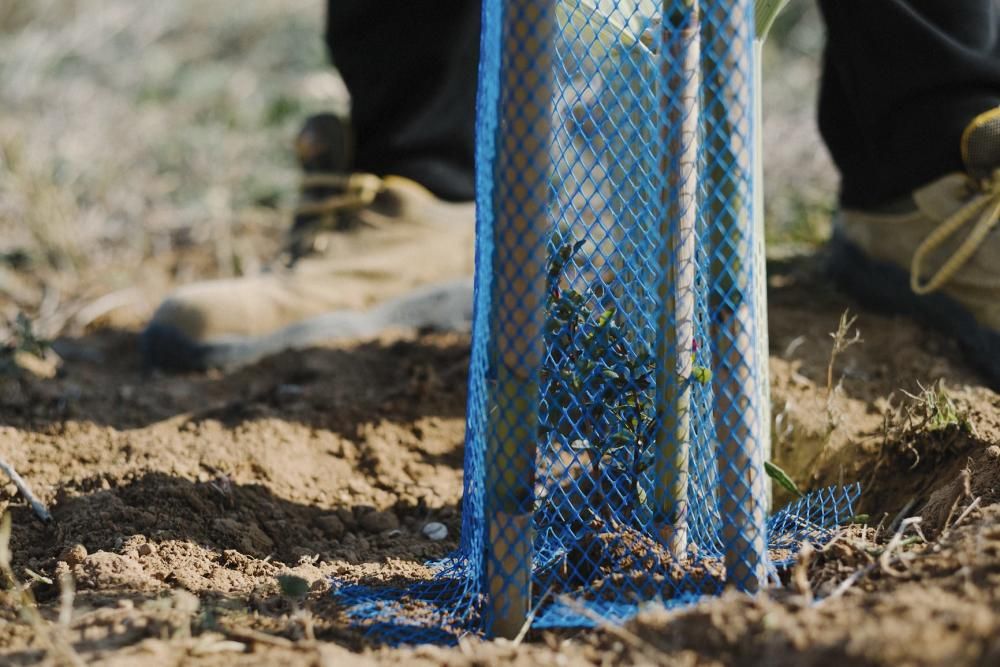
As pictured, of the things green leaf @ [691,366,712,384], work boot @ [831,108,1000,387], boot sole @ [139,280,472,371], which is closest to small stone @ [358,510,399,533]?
green leaf @ [691,366,712,384]

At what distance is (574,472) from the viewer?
6.05 feet

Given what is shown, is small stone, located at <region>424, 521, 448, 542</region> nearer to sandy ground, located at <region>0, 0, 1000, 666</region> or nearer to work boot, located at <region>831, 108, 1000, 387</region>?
sandy ground, located at <region>0, 0, 1000, 666</region>

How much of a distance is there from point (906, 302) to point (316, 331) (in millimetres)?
1508

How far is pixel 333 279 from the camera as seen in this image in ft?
9.57

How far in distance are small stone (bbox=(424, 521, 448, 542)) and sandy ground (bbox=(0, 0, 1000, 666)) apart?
23mm

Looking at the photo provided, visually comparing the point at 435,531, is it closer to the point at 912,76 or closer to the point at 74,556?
the point at 74,556

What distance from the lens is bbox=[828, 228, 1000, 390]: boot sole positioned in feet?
7.07

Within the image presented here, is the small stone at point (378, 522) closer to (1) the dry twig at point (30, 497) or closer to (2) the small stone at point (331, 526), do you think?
(2) the small stone at point (331, 526)

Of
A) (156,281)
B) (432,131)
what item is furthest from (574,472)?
(156,281)

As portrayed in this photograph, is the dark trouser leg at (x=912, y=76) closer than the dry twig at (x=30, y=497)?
No

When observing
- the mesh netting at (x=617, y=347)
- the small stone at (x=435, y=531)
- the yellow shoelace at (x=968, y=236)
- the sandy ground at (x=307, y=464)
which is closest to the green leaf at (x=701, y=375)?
the mesh netting at (x=617, y=347)

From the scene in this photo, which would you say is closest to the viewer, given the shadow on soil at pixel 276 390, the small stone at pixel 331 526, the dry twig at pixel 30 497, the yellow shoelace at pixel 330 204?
the dry twig at pixel 30 497

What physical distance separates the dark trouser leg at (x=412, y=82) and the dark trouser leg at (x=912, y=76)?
1.05 metres

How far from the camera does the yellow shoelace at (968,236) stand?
2.08m
